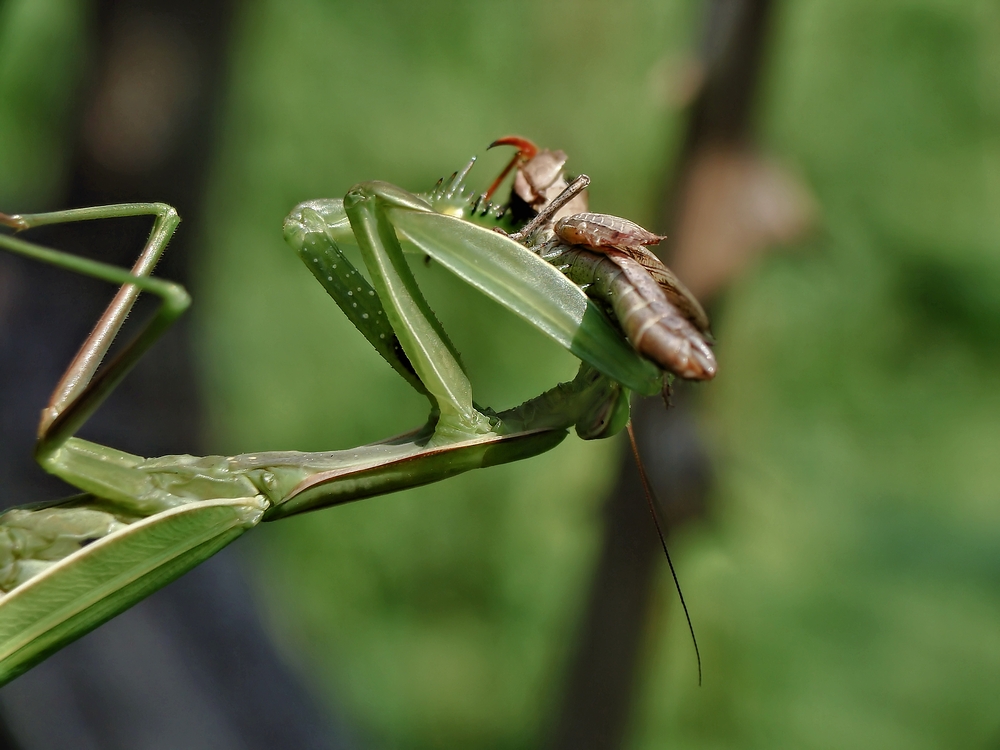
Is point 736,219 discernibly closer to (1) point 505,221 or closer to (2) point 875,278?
(2) point 875,278

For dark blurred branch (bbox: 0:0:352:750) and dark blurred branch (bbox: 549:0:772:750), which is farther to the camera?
dark blurred branch (bbox: 0:0:352:750)

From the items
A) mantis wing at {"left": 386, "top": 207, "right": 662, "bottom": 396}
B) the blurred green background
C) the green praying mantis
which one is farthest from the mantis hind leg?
the blurred green background

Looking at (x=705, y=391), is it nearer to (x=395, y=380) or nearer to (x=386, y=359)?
(x=395, y=380)

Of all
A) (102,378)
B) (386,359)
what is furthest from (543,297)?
(102,378)

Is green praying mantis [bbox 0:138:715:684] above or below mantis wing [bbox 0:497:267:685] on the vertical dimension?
above

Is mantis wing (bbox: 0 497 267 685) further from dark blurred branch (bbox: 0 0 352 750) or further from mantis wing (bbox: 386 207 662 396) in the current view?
dark blurred branch (bbox: 0 0 352 750)

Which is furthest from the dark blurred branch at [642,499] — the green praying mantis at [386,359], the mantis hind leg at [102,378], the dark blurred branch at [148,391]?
the mantis hind leg at [102,378]
